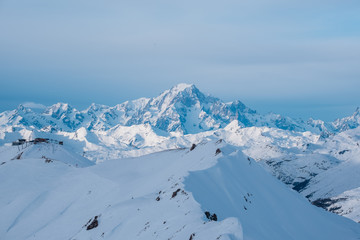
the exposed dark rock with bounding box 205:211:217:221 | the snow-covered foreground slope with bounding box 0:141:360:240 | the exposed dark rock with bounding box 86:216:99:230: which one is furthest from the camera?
the exposed dark rock with bounding box 86:216:99:230

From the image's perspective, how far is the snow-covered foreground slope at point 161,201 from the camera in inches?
1801

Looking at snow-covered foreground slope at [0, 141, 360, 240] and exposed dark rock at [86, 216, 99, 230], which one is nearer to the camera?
snow-covered foreground slope at [0, 141, 360, 240]

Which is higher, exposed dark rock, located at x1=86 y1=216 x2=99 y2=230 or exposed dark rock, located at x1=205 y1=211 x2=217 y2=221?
exposed dark rock, located at x1=205 y1=211 x2=217 y2=221

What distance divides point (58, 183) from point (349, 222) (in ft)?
214

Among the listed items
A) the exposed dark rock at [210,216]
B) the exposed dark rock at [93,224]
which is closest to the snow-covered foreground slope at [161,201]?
the exposed dark rock at [93,224]

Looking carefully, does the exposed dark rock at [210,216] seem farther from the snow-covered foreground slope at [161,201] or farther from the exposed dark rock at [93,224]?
the exposed dark rock at [93,224]

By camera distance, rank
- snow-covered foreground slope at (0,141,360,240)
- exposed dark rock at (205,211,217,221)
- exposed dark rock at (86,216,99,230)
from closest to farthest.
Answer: exposed dark rock at (205,211,217,221) < snow-covered foreground slope at (0,141,360,240) < exposed dark rock at (86,216,99,230)

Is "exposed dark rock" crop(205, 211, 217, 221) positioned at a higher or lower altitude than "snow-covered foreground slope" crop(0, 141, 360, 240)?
higher

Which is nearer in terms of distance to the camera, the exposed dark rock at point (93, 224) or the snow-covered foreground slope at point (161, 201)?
the snow-covered foreground slope at point (161, 201)

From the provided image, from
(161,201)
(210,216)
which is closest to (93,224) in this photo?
(161,201)

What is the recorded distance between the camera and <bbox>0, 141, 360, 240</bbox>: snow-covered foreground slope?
150 ft

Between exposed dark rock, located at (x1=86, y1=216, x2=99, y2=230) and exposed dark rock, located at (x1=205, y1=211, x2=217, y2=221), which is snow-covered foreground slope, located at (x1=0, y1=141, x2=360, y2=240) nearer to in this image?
exposed dark rock, located at (x1=86, y1=216, x2=99, y2=230)

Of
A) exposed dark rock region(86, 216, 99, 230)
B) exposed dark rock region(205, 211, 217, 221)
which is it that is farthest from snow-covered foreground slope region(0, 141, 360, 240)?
exposed dark rock region(205, 211, 217, 221)

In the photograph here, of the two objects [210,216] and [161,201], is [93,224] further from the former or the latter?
[210,216]
